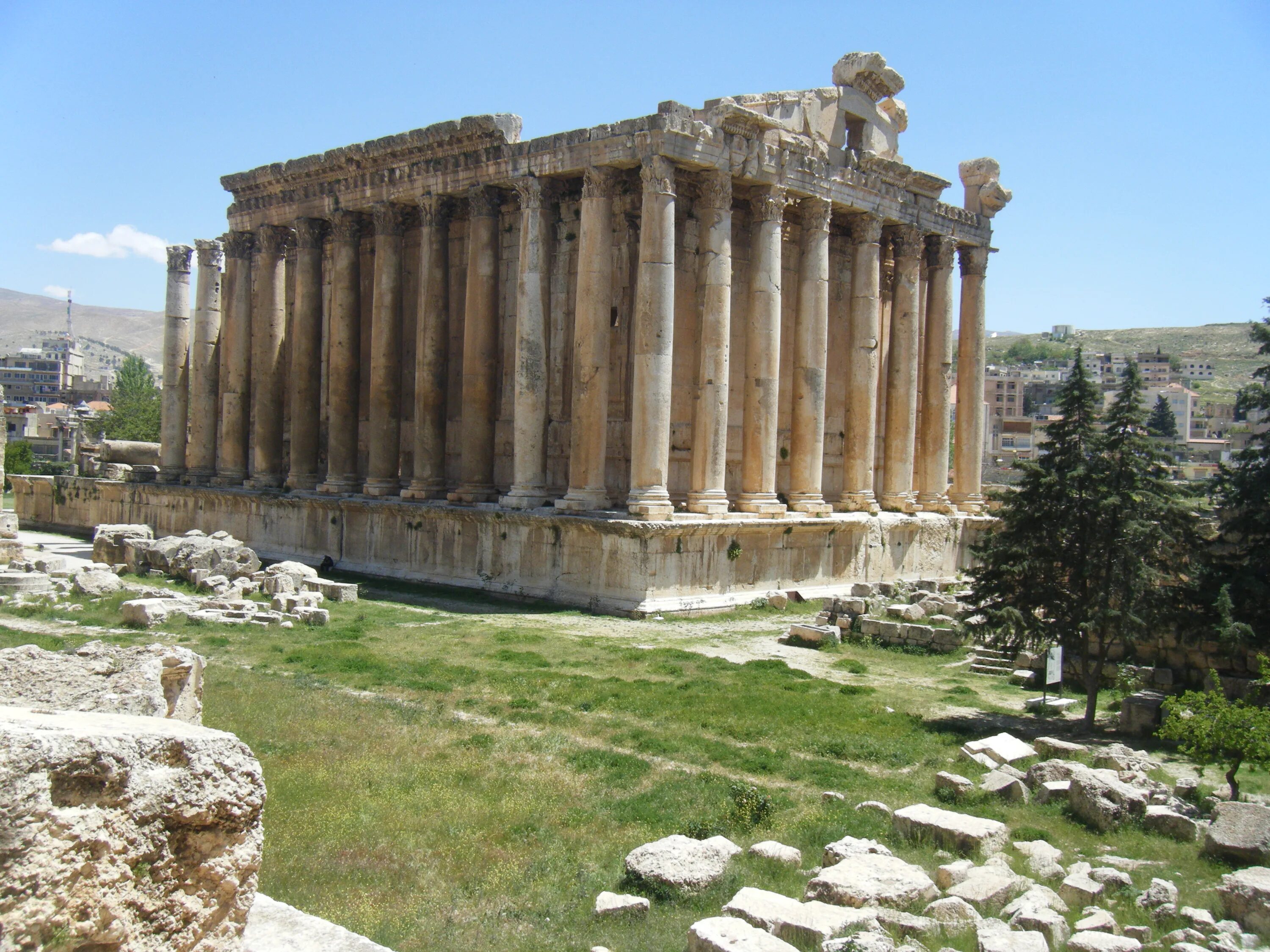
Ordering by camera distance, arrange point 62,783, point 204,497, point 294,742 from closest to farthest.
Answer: point 62,783 → point 294,742 → point 204,497

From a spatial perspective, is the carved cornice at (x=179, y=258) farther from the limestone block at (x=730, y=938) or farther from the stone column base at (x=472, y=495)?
the limestone block at (x=730, y=938)

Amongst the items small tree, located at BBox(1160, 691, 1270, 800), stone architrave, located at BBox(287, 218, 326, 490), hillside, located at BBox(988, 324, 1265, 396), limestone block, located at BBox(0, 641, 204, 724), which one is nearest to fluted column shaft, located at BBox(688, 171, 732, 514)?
small tree, located at BBox(1160, 691, 1270, 800)

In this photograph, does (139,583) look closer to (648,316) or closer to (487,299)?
(487,299)

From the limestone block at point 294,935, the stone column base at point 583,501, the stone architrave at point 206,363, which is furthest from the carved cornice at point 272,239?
the limestone block at point 294,935

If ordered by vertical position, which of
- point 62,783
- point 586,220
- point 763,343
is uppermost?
point 586,220

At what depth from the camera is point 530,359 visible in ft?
75.3

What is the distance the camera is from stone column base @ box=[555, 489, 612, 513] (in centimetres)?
2194

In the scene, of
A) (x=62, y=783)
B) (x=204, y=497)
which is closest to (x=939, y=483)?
(x=204, y=497)

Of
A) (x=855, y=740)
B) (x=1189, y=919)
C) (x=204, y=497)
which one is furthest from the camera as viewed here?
(x=204, y=497)

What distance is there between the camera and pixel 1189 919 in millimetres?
7082

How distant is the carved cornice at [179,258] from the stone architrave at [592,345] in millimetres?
18087

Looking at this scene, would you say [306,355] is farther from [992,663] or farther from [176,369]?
[992,663]

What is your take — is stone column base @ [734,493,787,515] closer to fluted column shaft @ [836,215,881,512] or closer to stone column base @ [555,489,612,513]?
stone column base @ [555,489,612,513]

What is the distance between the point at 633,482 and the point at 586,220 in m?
5.63
